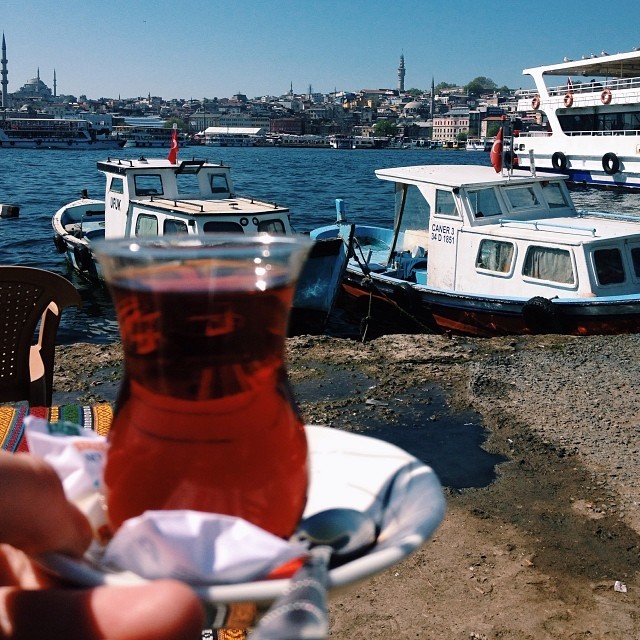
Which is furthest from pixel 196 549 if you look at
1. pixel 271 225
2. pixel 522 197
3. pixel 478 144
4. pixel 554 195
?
pixel 478 144

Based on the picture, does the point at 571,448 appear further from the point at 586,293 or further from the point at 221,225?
the point at 221,225

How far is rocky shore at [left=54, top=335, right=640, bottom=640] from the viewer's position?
299 cm

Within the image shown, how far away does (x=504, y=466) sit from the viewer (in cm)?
439

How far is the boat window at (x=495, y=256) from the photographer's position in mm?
9641

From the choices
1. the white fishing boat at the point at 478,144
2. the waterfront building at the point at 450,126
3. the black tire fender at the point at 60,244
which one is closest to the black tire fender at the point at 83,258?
the black tire fender at the point at 60,244

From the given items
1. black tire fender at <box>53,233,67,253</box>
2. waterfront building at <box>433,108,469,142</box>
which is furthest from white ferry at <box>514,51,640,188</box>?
waterfront building at <box>433,108,469,142</box>

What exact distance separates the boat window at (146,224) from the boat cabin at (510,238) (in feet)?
11.5

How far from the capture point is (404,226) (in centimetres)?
1233

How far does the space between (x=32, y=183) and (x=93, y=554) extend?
4250cm

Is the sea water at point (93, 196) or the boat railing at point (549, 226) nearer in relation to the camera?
the boat railing at point (549, 226)

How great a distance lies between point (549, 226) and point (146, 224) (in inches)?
240

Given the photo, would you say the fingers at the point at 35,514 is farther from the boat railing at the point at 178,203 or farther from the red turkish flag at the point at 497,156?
the red turkish flag at the point at 497,156

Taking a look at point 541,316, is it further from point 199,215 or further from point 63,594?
point 63,594

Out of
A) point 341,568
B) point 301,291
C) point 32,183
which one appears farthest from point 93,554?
point 32,183
